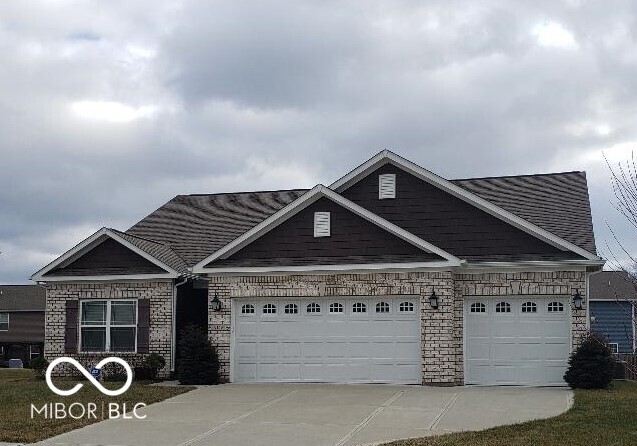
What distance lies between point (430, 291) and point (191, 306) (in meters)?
7.17

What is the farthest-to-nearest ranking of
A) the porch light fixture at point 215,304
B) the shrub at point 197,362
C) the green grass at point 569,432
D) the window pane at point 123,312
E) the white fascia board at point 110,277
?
the window pane at point 123,312 < the white fascia board at point 110,277 < the porch light fixture at point 215,304 < the shrub at point 197,362 < the green grass at point 569,432

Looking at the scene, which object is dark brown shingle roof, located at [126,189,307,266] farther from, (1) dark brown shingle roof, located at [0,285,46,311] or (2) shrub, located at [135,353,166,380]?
(1) dark brown shingle roof, located at [0,285,46,311]

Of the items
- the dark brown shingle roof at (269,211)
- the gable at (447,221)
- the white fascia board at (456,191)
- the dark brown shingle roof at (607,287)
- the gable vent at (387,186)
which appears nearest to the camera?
the white fascia board at (456,191)

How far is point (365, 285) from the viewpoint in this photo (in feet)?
71.1

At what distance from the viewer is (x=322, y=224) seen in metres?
22.3

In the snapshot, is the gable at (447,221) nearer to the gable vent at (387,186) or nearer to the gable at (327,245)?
the gable vent at (387,186)

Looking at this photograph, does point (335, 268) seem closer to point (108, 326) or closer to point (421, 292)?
point (421, 292)

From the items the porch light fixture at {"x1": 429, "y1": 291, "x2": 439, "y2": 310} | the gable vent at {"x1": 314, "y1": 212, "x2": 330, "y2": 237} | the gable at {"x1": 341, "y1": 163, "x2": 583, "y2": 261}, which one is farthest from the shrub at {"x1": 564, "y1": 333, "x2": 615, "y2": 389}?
the gable vent at {"x1": 314, "y1": 212, "x2": 330, "y2": 237}

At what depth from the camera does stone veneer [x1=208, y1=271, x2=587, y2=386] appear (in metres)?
21.0

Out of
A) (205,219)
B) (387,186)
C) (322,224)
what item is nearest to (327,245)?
(322,224)

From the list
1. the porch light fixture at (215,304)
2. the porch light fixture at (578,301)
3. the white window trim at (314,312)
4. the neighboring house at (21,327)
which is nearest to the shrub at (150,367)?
the porch light fixture at (215,304)

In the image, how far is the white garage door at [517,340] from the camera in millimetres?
21328

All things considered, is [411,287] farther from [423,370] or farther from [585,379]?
[585,379]

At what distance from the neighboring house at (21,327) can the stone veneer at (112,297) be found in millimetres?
28921
